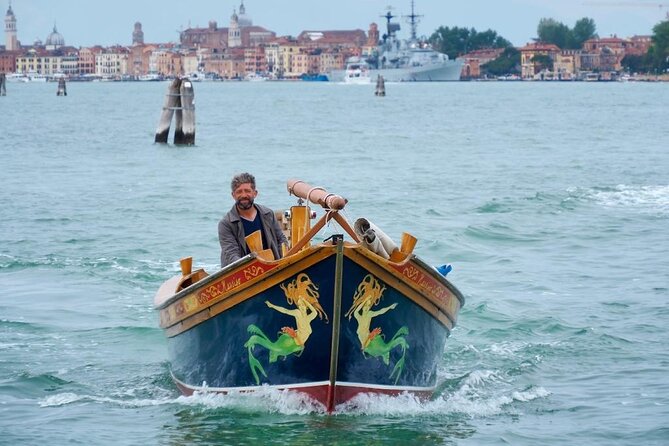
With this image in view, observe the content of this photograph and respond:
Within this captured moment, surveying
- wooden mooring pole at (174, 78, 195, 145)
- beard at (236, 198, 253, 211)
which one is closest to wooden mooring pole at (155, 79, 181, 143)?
wooden mooring pole at (174, 78, 195, 145)

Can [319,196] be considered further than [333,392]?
No

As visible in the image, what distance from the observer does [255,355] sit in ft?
38.6

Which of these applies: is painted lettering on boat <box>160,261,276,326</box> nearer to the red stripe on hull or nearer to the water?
the water

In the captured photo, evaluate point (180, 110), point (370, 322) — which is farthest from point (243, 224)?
point (180, 110)

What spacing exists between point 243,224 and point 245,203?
20 centimetres

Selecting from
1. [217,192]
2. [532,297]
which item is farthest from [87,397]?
[217,192]

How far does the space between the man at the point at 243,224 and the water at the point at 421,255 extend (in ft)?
1.66

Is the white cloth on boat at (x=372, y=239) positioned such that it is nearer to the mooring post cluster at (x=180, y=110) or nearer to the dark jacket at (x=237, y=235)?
the dark jacket at (x=237, y=235)

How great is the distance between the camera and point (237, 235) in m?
12.3

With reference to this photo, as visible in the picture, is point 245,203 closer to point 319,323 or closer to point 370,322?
point 319,323

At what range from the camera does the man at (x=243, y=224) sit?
12148mm

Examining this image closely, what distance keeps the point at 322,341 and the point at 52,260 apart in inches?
448

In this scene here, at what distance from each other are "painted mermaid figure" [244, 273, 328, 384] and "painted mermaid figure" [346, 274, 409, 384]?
28 cm

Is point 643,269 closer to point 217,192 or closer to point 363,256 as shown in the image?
point 363,256
